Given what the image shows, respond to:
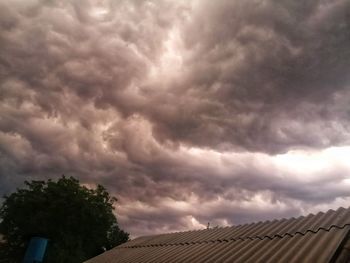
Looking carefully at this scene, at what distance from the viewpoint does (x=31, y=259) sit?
61.4ft

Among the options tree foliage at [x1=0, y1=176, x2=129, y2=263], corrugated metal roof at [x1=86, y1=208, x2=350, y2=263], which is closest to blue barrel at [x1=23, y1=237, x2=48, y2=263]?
corrugated metal roof at [x1=86, y1=208, x2=350, y2=263]

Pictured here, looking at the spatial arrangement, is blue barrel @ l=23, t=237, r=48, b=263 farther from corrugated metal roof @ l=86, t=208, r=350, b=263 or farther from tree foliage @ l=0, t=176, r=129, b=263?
tree foliage @ l=0, t=176, r=129, b=263

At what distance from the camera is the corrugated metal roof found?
6.27 m

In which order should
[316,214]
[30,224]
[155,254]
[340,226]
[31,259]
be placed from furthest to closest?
[30,224] → [31,259] → [155,254] → [316,214] → [340,226]

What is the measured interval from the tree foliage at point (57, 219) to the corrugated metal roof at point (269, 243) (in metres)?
25.1

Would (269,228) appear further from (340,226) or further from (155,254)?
(155,254)

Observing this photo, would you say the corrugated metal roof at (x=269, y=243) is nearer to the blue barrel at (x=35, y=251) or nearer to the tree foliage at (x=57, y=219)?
the blue barrel at (x=35, y=251)

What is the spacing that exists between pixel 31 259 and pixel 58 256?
13.2 meters

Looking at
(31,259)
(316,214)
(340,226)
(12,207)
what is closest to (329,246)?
(340,226)

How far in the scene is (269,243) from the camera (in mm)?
7738

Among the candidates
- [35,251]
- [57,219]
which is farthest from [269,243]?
[57,219]

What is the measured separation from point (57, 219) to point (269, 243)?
31.6 m

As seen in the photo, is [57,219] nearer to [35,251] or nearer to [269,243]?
[35,251]

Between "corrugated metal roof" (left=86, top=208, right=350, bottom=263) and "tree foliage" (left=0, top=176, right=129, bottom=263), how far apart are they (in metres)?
25.1
